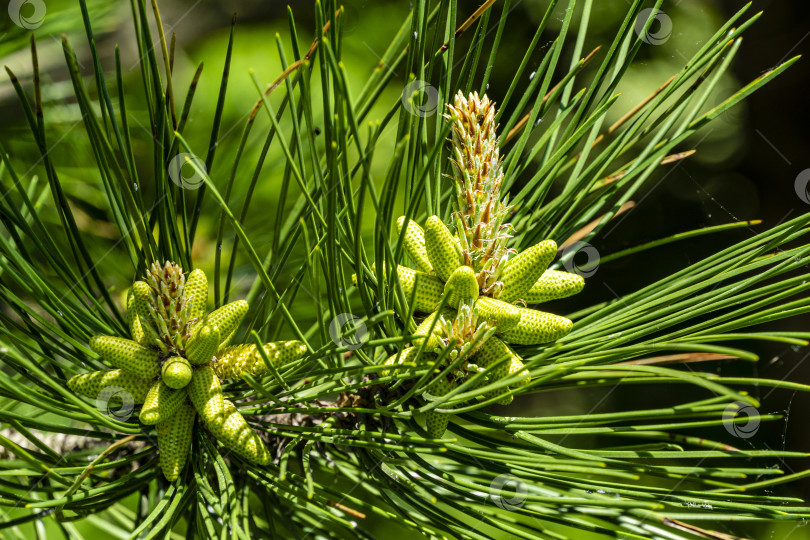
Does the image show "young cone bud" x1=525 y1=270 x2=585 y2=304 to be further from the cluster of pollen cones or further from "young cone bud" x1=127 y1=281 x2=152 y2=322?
"young cone bud" x1=127 y1=281 x2=152 y2=322

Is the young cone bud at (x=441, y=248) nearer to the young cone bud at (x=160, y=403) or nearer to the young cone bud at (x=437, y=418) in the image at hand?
the young cone bud at (x=437, y=418)

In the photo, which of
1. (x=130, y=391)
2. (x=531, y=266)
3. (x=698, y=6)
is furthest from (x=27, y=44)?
(x=698, y=6)

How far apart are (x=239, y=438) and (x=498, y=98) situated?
1.17m

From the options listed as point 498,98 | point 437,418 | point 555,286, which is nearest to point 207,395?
point 437,418

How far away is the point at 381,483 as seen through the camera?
0.49m

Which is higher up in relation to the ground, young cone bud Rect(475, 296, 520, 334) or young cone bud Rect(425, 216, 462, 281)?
young cone bud Rect(425, 216, 462, 281)

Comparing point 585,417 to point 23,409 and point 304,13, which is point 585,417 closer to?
point 23,409

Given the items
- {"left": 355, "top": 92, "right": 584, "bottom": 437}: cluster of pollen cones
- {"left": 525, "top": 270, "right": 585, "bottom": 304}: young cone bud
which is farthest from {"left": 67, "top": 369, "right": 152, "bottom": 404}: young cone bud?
{"left": 525, "top": 270, "right": 585, "bottom": 304}: young cone bud

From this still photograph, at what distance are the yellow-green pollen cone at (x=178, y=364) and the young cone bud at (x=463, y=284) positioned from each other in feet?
0.42

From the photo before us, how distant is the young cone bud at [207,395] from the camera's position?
1.54ft

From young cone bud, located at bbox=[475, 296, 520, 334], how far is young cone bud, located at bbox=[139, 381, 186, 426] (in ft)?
0.75

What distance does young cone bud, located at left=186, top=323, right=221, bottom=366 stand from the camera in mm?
465

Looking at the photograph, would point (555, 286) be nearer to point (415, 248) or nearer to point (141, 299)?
point (415, 248)

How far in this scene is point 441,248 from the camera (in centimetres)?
48
